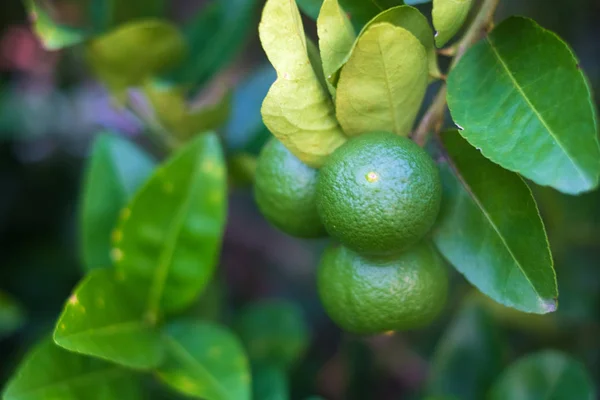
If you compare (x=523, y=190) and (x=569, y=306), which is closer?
(x=523, y=190)

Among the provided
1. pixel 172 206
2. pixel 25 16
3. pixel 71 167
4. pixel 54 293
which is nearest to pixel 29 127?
pixel 71 167

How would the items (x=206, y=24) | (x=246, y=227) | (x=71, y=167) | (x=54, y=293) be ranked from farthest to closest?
1. (x=246, y=227)
2. (x=71, y=167)
3. (x=54, y=293)
4. (x=206, y=24)

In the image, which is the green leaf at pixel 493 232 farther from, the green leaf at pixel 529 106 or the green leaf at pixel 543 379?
the green leaf at pixel 543 379

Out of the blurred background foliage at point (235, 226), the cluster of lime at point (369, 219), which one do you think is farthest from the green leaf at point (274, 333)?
the cluster of lime at point (369, 219)

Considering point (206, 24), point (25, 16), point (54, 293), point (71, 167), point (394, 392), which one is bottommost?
point (394, 392)

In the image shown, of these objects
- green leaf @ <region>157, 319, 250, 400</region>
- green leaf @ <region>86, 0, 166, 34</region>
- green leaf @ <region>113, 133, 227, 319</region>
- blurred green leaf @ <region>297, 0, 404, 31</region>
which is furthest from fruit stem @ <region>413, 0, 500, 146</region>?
green leaf @ <region>86, 0, 166, 34</region>

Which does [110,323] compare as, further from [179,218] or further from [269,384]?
[269,384]

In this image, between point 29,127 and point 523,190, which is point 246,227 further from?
point 523,190
